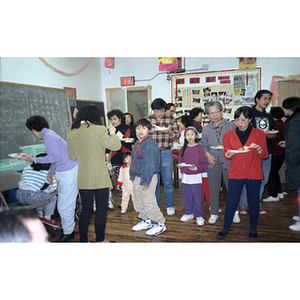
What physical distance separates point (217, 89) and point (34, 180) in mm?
A: 2109

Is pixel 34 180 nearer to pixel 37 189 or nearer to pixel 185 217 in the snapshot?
pixel 37 189

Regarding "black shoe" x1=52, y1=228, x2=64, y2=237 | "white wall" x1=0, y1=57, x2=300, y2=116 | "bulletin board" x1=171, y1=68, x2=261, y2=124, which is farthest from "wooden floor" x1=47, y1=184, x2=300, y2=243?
"white wall" x1=0, y1=57, x2=300, y2=116

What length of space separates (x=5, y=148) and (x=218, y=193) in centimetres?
222

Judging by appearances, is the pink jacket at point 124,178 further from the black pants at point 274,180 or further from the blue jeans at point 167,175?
the black pants at point 274,180

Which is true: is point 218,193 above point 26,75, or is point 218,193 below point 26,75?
below

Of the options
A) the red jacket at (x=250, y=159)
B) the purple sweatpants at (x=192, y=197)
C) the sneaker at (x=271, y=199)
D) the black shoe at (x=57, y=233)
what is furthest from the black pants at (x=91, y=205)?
the sneaker at (x=271, y=199)

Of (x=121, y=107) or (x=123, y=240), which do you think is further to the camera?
(x=121, y=107)

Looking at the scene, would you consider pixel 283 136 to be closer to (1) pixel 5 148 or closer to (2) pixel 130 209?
(2) pixel 130 209

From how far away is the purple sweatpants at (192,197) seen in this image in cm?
241

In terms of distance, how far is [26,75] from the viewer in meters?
2.26

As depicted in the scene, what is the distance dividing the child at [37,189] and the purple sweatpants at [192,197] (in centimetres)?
132

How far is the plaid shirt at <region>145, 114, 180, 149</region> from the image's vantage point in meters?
2.41
